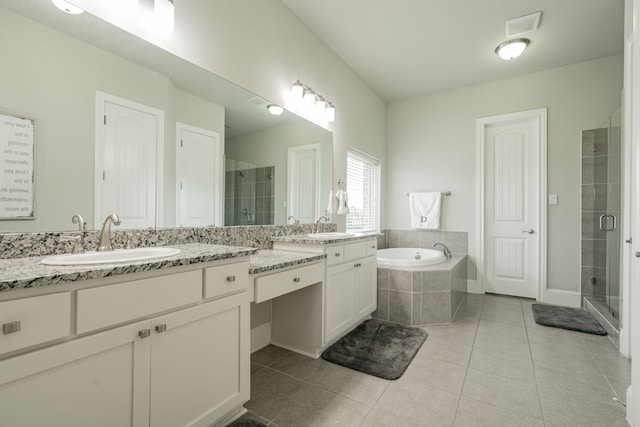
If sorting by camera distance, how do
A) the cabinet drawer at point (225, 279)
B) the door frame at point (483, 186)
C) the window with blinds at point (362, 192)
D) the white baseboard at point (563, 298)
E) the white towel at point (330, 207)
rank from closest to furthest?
1. the cabinet drawer at point (225, 279)
2. the white towel at point (330, 207)
3. the white baseboard at point (563, 298)
4. the door frame at point (483, 186)
5. the window with blinds at point (362, 192)

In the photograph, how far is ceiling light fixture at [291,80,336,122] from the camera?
2424 millimetres

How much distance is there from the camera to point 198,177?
170 cm

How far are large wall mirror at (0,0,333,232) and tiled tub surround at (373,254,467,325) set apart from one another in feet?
4.35

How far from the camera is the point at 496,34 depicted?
270 centimetres

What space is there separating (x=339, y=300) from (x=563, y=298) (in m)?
2.76

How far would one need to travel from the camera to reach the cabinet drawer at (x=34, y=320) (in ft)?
2.30

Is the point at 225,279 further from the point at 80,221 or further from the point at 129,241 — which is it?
the point at 80,221

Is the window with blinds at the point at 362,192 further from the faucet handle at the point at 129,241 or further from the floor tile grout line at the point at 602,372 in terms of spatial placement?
the faucet handle at the point at 129,241

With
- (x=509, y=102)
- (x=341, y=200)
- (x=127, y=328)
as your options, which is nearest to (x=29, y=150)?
(x=127, y=328)

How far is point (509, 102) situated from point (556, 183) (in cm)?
109

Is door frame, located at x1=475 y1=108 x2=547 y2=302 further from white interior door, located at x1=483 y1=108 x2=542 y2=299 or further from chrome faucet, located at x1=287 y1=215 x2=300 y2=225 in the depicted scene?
chrome faucet, located at x1=287 y1=215 x2=300 y2=225

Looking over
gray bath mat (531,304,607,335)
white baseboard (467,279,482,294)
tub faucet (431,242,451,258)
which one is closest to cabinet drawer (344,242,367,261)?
tub faucet (431,242,451,258)

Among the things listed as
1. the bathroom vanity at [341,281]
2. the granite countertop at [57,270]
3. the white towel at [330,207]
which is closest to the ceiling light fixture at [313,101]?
the white towel at [330,207]

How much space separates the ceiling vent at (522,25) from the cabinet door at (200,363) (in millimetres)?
3063
